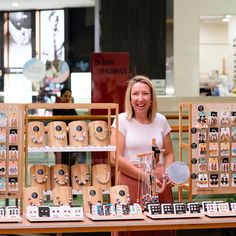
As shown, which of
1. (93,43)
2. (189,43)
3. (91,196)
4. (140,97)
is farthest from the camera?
(93,43)

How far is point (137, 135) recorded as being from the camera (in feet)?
18.9

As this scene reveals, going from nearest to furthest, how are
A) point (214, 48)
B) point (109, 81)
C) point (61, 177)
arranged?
point (61, 177), point (109, 81), point (214, 48)

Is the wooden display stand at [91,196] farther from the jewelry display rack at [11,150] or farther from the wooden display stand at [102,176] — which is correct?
the wooden display stand at [102,176]

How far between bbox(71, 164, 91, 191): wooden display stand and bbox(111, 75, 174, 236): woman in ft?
1.40

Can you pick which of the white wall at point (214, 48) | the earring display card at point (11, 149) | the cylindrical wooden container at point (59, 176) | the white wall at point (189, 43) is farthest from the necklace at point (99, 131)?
the white wall at point (214, 48)

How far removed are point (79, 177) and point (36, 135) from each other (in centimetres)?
50

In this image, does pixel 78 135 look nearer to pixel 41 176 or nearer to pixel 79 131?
pixel 79 131

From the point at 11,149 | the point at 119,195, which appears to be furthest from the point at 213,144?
the point at 11,149

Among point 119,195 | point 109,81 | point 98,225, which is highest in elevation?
point 109,81

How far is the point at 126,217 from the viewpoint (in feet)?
15.3

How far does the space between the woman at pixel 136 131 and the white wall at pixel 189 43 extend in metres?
4.34

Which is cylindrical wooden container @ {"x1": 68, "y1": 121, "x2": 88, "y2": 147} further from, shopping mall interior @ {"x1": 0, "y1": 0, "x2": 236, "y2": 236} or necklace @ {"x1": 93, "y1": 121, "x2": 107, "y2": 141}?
shopping mall interior @ {"x1": 0, "y1": 0, "x2": 236, "y2": 236}

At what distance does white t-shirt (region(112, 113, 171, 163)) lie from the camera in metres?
5.74

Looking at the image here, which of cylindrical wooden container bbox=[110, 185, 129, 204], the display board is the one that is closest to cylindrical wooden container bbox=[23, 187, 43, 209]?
cylindrical wooden container bbox=[110, 185, 129, 204]
